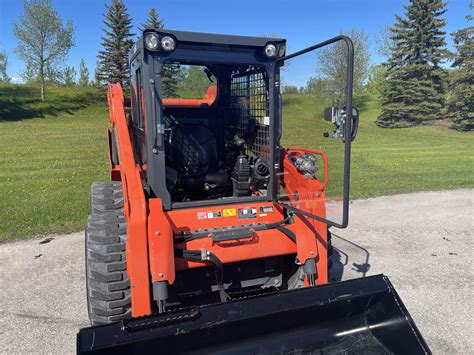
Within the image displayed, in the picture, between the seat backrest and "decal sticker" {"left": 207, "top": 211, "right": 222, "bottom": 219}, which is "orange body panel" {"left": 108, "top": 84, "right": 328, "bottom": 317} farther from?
Result: the seat backrest

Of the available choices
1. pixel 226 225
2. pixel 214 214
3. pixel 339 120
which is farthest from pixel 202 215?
pixel 339 120

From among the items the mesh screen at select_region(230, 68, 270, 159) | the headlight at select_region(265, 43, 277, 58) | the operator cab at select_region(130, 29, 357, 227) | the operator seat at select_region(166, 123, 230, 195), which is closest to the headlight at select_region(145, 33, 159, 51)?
the operator cab at select_region(130, 29, 357, 227)

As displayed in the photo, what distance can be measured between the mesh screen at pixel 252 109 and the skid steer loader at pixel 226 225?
0.02m

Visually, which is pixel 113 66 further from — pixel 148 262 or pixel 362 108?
pixel 148 262

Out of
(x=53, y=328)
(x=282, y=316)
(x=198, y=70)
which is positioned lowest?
(x=53, y=328)

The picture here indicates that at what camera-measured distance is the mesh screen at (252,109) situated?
3.89 meters

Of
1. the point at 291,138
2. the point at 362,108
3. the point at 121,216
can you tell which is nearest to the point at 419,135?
the point at 362,108

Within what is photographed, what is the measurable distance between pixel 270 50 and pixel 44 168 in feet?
34.9

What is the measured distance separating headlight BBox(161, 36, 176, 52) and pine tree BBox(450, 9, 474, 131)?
92.2ft

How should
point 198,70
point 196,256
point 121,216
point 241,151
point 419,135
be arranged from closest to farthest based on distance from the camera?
point 196,256
point 121,216
point 241,151
point 198,70
point 419,135

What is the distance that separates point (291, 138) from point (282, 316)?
2.14 m

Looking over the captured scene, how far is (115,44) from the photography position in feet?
122

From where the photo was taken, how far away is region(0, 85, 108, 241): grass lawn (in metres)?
7.20

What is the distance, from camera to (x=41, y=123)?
2742 centimetres
